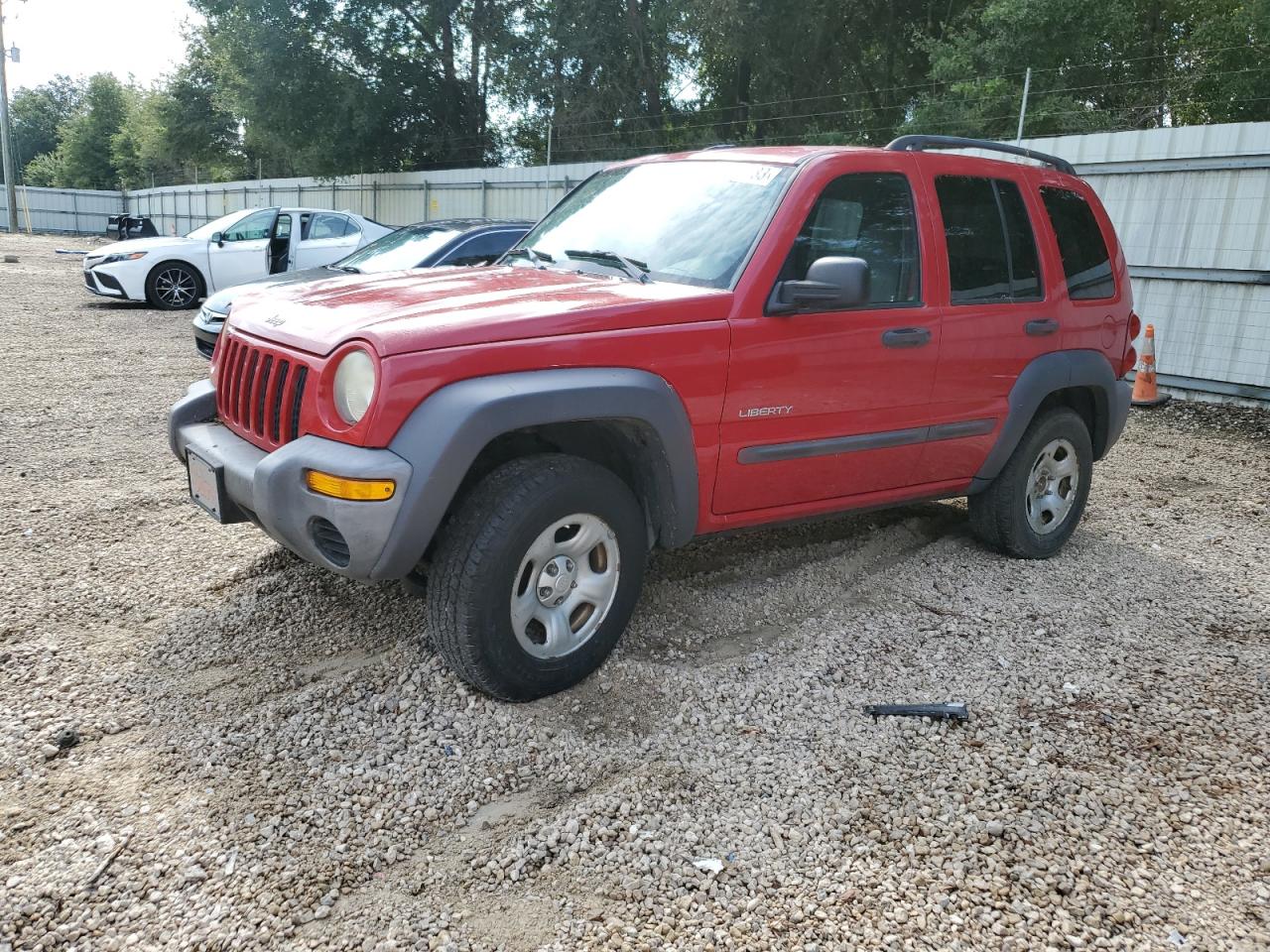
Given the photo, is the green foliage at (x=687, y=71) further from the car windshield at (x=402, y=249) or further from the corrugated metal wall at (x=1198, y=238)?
the car windshield at (x=402, y=249)

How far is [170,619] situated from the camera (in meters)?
4.01

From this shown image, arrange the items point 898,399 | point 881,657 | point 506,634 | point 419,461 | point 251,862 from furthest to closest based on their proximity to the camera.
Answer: point 898,399 < point 881,657 < point 506,634 < point 419,461 < point 251,862

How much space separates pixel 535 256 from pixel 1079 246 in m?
2.74

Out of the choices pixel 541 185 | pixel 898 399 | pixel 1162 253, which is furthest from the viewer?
pixel 541 185

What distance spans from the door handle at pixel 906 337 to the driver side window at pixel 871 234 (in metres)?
0.13

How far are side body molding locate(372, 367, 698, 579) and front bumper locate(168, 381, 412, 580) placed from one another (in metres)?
0.03

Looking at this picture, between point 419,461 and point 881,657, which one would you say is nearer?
point 419,461

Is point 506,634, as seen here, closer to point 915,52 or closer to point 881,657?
point 881,657

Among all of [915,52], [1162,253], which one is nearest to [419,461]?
[1162,253]

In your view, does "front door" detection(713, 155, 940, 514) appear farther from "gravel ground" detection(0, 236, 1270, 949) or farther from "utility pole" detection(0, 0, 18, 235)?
"utility pole" detection(0, 0, 18, 235)

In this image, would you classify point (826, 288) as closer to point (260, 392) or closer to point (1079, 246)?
point (260, 392)

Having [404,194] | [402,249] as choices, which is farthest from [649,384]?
[404,194]

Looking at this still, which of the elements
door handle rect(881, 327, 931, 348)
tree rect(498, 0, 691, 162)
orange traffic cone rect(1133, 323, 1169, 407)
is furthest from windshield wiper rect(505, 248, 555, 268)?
tree rect(498, 0, 691, 162)

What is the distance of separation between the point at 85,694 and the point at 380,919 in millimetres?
1599
